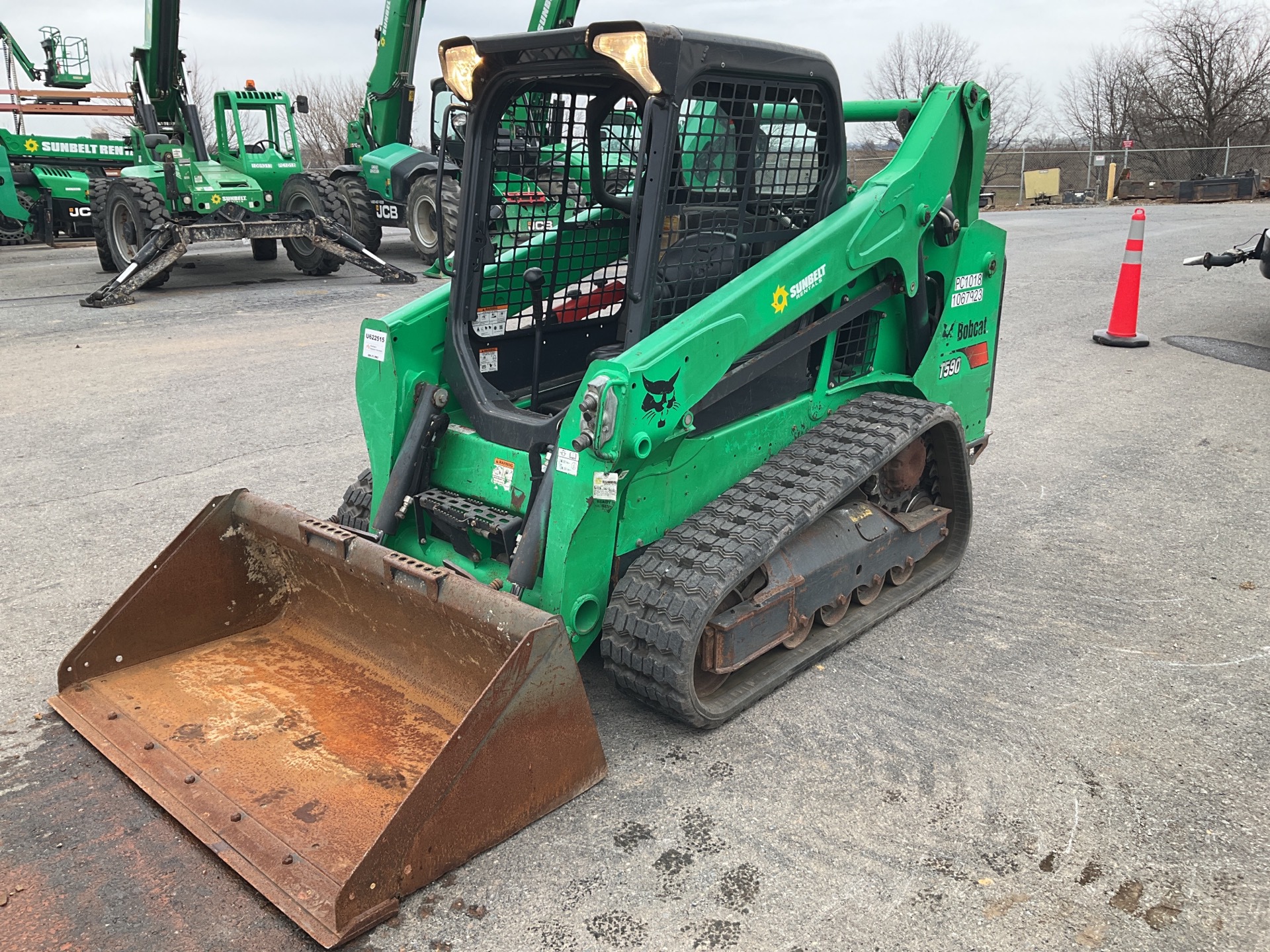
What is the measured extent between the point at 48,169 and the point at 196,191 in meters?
8.47

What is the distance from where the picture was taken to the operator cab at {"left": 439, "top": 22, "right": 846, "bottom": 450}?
10.7ft

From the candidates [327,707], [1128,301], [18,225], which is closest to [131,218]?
[18,225]

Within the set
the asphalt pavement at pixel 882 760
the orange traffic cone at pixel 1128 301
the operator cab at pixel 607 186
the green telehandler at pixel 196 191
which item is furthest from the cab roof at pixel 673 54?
the green telehandler at pixel 196 191

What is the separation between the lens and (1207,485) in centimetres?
568

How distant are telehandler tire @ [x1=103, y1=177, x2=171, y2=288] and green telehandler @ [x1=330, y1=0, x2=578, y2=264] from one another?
2576 millimetres

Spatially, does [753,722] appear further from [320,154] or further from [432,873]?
[320,154]

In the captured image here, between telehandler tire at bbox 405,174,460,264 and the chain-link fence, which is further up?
the chain-link fence

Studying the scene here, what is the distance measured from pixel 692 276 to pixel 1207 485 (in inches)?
145

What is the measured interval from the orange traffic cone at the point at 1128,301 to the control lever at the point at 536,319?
22.0 feet

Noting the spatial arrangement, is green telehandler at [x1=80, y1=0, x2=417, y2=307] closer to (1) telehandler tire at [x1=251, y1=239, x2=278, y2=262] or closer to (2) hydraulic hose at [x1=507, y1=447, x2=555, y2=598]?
(1) telehandler tire at [x1=251, y1=239, x2=278, y2=262]

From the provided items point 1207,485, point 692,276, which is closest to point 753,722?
point 692,276

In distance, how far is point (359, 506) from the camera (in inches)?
167

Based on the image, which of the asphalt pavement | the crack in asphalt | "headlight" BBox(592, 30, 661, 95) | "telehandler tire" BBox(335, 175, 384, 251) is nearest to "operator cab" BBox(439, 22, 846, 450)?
"headlight" BBox(592, 30, 661, 95)

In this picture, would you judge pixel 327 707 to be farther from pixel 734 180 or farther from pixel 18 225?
pixel 18 225
